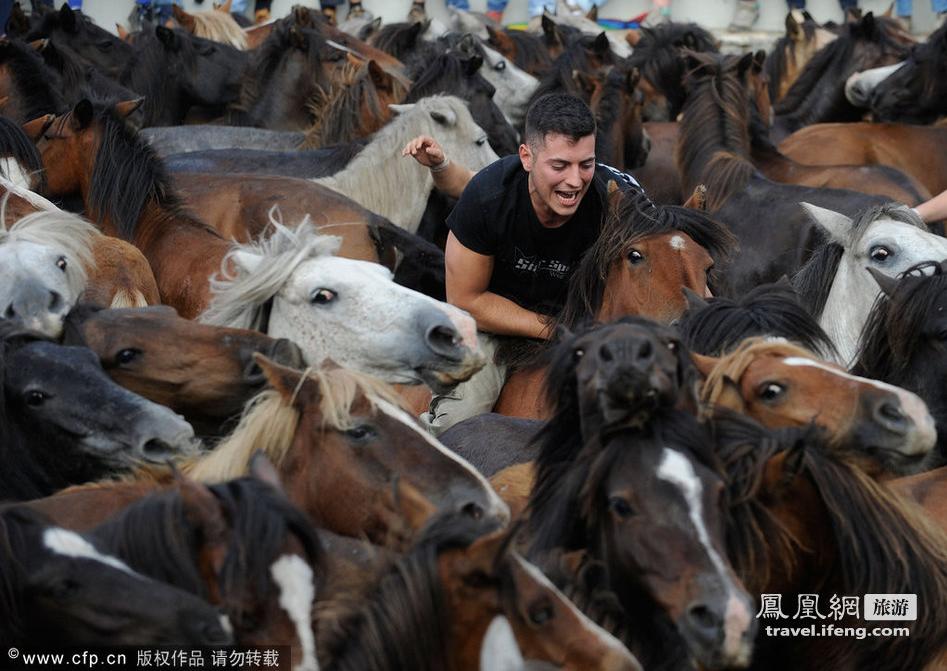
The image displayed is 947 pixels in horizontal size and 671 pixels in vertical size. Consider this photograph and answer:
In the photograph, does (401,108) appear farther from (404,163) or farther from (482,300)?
(482,300)

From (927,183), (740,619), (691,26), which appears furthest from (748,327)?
(691,26)

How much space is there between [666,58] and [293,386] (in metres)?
6.85

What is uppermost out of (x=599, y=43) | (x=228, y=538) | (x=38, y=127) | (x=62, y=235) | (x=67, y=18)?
(x=228, y=538)

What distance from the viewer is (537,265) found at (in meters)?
5.44

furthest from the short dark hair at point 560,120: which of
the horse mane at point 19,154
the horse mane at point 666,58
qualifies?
the horse mane at point 666,58

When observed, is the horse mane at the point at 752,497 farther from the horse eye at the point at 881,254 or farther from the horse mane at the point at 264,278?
the horse eye at the point at 881,254

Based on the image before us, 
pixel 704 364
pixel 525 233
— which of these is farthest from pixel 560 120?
pixel 704 364

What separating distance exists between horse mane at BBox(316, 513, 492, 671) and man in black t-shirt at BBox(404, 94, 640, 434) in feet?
7.15

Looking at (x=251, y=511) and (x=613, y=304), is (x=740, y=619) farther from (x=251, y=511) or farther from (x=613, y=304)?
(x=613, y=304)

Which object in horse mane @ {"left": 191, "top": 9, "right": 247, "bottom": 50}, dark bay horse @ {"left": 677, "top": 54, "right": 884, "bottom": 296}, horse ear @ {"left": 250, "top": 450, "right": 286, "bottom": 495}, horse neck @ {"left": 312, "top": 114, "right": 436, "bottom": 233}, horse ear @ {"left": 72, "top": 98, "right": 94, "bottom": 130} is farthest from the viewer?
horse mane @ {"left": 191, "top": 9, "right": 247, "bottom": 50}

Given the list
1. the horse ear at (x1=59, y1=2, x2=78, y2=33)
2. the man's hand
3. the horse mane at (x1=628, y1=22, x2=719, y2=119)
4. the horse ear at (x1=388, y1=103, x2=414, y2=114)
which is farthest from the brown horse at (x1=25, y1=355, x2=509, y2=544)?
the horse mane at (x1=628, y1=22, x2=719, y2=119)

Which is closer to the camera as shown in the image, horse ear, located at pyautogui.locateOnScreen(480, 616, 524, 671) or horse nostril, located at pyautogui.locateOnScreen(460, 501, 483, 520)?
horse ear, located at pyautogui.locateOnScreen(480, 616, 524, 671)

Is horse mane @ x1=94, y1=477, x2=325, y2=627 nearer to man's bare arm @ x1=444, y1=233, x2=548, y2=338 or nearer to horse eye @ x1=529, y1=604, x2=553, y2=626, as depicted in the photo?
horse eye @ x1=529, y1=604, x2=553, y2=626

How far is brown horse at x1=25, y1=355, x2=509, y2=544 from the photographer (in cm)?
358
